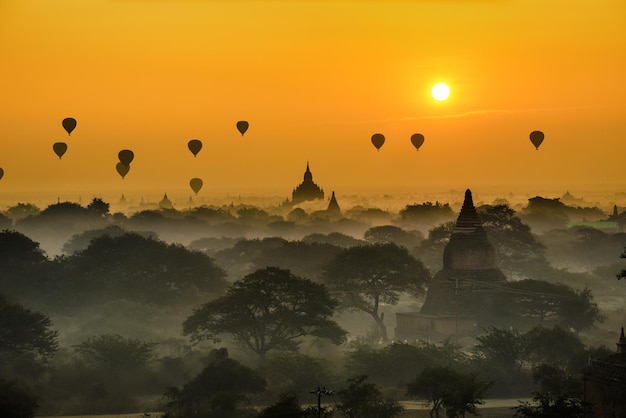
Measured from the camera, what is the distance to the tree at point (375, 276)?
107m

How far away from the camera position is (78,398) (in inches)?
3066

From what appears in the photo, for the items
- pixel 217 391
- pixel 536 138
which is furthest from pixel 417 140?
pixel 217 391

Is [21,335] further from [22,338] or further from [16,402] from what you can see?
[16,402]

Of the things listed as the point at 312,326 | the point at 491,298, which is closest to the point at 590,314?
the point at 491,298

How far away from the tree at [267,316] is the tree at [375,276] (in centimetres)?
1365

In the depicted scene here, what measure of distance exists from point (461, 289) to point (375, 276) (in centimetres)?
841

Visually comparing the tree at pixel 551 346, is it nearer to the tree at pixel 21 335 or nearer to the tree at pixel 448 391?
the tree at pixel 448 391

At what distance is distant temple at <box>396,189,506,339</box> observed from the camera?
3848 inches

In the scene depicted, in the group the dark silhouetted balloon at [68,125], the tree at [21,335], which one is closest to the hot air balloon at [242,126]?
the dark silhouetted balloon at [68,125]

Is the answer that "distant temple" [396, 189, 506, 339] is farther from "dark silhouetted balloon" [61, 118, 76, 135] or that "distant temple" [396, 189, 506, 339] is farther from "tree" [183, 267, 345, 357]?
"dark silhouetted balloon" [61, 118, 76, 135]

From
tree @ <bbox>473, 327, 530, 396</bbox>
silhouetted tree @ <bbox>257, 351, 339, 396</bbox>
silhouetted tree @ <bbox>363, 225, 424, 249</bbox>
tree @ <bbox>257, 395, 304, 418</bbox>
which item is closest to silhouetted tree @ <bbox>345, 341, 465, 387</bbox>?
tree @ <bbox>473, 327, 530, 396</bbox>

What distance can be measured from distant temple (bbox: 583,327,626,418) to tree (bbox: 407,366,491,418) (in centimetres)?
715

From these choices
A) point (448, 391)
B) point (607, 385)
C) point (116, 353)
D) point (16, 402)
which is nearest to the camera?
point (607, 385)

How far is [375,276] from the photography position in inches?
4247
